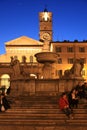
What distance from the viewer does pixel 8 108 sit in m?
17.4

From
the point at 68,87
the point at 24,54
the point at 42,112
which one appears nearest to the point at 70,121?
the point at 42,112

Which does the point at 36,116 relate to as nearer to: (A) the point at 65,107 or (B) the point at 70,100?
(A) the point at 65,107

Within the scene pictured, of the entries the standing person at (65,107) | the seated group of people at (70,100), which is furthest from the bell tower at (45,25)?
the standing person at (65,107)

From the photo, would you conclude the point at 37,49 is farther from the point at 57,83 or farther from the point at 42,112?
the point at 42,112

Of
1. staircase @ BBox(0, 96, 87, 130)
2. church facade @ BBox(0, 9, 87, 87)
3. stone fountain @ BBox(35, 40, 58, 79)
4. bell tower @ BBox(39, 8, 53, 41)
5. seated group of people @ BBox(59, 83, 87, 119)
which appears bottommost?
staircase @ BBox(0, 96, 87, 130)

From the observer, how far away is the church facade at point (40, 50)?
65.4 m

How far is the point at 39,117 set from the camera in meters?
15.7

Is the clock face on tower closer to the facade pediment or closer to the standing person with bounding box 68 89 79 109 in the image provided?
the facade pediment

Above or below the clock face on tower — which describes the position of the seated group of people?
below

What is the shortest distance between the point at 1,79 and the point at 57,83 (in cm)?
4349

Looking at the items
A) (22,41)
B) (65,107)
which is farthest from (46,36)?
(65,107)

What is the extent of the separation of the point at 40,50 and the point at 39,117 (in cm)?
6117

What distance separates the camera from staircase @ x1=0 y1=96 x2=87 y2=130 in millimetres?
14080

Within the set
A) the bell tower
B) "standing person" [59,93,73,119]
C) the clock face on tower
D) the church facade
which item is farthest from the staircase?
the bell tower
